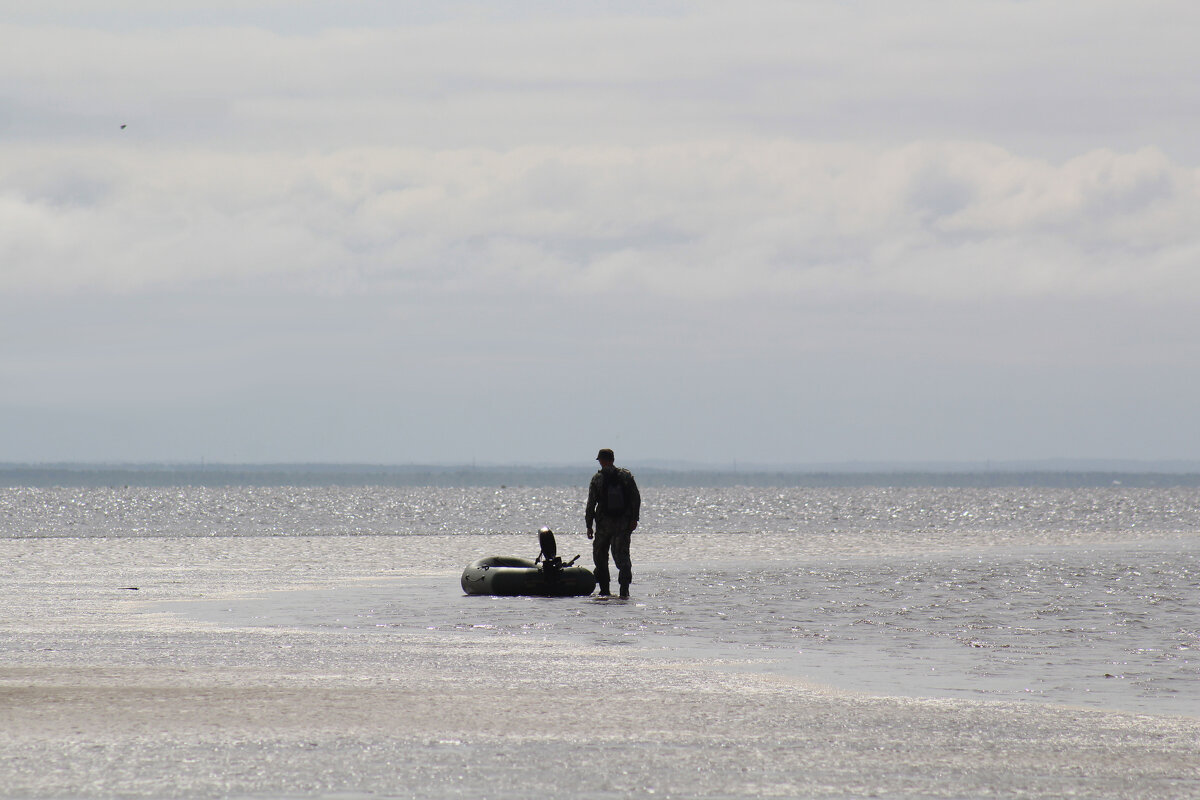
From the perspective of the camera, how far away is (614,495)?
21062 mm

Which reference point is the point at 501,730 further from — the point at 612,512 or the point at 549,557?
the point at 549,557

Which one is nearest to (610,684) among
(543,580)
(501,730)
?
(501,730)

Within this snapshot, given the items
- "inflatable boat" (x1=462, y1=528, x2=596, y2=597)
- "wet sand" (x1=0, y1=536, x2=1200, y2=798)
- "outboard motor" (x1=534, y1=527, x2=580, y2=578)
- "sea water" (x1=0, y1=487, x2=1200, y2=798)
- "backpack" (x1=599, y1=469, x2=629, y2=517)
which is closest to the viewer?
"wet sand" (x1=0, y1=536, x2=1200, y2=798)

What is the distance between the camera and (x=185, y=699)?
11.0 m

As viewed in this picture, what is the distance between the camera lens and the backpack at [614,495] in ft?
69.1

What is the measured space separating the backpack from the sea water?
50.3 inches

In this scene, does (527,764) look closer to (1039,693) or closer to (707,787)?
(707,787)

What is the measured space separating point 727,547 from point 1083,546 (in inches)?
386

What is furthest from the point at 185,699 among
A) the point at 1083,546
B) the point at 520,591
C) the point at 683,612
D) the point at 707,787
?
the point at 1083,546

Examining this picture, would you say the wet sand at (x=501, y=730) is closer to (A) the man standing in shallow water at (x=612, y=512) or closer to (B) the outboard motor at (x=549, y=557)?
(A) the man standing in shallow water at (x=612, y=512)

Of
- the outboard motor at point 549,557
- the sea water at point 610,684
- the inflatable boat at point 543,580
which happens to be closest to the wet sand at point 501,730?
the sea water at point 610,684

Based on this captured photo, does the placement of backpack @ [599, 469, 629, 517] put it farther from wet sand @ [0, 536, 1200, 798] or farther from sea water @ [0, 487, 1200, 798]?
wet sand @ [0, 536, 1200, 798]

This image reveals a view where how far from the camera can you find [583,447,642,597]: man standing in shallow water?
2111cm

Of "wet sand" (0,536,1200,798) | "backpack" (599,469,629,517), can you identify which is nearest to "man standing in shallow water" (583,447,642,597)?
"backpack" (599,469,629,517)
